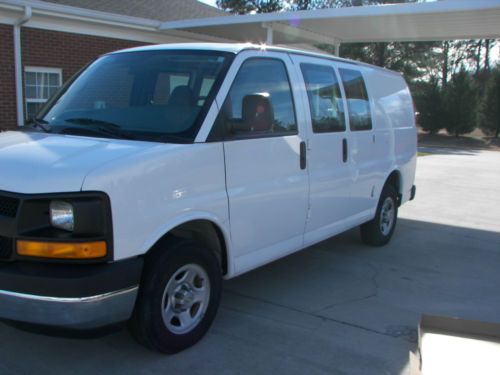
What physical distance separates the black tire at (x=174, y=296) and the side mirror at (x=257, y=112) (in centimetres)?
102

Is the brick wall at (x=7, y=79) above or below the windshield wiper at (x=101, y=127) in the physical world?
above

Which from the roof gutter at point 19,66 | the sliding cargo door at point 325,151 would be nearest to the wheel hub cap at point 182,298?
the sliding cargo door at point 325,151

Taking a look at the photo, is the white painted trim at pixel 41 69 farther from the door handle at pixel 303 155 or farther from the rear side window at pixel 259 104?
the door handle at pixel 303 155

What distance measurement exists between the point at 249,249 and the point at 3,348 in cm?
187

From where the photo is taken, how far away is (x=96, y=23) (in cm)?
1176

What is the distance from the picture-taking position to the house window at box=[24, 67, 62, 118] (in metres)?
11.0

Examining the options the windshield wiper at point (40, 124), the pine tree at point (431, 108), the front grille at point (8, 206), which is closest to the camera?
the front grille at point (8, 206)

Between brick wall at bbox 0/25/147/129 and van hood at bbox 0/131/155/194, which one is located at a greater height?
brick wall at bbox 0/25/147/129

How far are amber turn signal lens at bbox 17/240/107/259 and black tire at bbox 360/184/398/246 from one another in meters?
4.19

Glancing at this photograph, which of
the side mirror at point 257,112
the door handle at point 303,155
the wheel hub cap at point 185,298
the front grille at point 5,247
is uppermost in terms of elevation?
the side mirror at point 257,112

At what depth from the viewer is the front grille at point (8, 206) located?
9.99 feet

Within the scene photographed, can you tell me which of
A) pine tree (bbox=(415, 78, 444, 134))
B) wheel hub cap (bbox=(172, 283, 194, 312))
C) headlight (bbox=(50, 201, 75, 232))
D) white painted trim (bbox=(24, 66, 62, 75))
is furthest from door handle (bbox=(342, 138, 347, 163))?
pine tree (bbox=(415, 78, 444, 134))

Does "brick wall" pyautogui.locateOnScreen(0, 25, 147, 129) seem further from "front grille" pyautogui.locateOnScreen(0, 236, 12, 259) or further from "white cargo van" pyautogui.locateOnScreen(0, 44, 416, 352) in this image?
"front grille" pyautogui.locateOnScreen(0, 236, 12, 259)

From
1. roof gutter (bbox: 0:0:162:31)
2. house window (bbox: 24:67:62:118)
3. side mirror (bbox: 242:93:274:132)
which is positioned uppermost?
roof gutter (bbox: 0:0:162:31)
